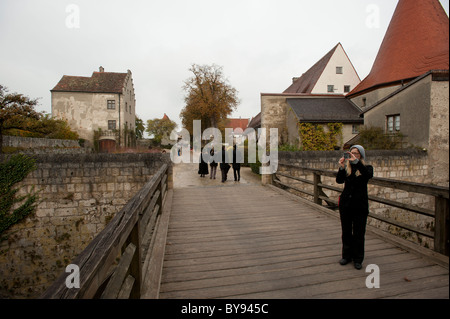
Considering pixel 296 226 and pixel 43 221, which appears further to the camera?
pixel 43 221

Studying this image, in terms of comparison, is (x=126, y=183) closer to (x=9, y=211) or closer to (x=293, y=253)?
(x=9, y=211)

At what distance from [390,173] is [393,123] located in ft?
11.0

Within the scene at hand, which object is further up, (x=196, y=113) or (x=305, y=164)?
(x=196, y=113)

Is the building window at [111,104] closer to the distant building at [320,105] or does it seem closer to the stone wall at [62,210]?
the distant building at [320,105]

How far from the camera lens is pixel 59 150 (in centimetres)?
1596

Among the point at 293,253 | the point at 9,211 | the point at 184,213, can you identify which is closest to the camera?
the point at 293,253

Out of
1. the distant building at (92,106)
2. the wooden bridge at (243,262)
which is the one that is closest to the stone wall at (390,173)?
the wooden bridge at (243,262)

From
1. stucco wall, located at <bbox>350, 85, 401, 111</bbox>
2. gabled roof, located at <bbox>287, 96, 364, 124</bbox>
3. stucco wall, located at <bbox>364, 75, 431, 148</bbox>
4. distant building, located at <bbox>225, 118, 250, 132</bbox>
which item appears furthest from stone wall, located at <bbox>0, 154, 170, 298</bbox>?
distant building, located at <bbox>225, 118, 250, 132</bbox>

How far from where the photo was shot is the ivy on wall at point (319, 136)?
1570 cm

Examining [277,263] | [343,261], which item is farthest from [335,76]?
[277,263]

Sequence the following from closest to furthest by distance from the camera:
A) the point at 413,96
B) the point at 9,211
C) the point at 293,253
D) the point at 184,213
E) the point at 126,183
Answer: the point at 293,253 → the point at 184,213 → the point at 9,211 → the point at 126,183 → the point at 413,96

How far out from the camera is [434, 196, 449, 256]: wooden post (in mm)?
2738

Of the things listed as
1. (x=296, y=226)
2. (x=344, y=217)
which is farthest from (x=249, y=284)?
(x=296, y=226)
